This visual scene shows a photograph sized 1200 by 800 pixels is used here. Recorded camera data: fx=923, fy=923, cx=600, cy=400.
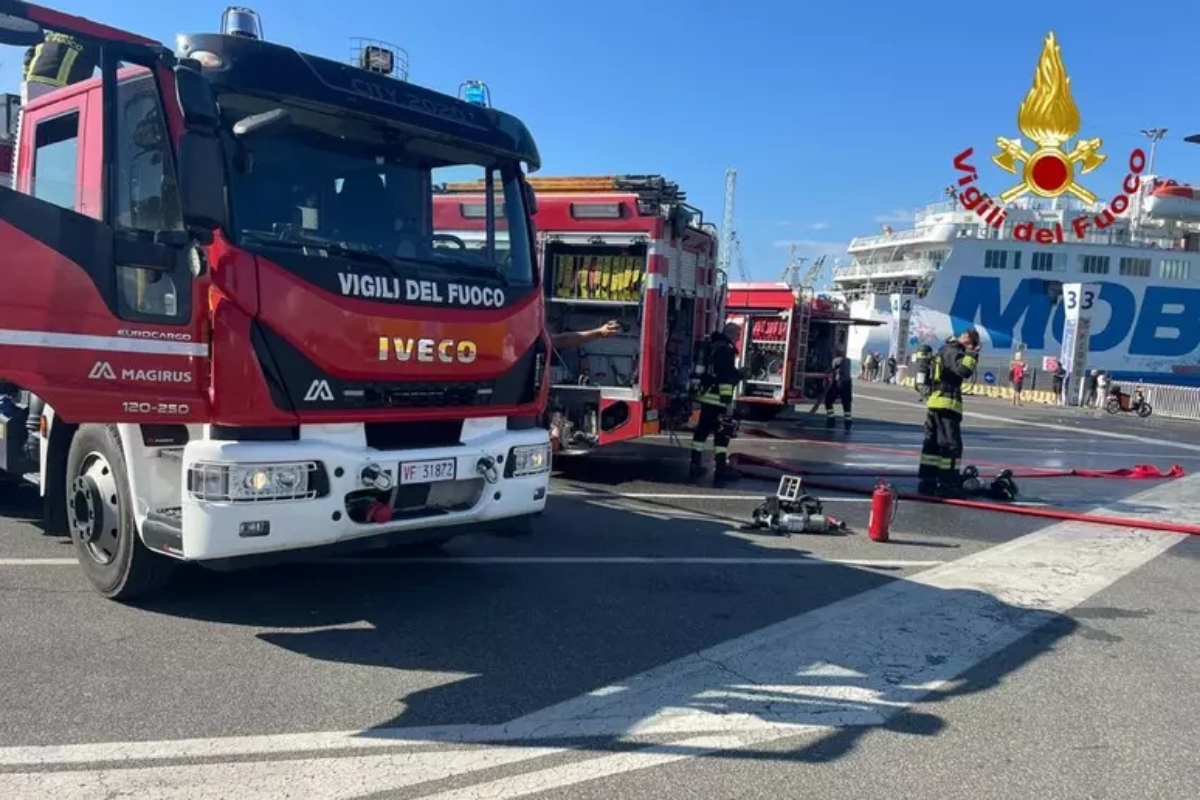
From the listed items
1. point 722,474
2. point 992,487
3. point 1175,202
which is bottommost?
point 722,474

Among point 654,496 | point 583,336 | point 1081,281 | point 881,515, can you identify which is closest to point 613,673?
point 881,515

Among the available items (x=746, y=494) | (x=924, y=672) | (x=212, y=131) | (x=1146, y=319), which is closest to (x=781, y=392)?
(x=746, y=494)

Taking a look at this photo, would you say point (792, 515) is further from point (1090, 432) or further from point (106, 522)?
point (1090, 432)

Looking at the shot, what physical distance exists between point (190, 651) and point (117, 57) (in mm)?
2739

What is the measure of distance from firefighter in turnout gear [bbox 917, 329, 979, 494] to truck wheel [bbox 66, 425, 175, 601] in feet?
25.5

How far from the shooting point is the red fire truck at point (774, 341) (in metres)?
18.1

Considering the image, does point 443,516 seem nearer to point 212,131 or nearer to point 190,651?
point 190,651

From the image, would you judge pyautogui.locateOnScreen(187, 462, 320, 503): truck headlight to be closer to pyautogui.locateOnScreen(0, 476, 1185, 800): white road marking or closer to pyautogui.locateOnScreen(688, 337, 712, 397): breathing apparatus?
pyautogui.locateOnScreen(0, 476, 1185, 800): white road marking

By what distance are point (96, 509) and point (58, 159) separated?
1.84 meters

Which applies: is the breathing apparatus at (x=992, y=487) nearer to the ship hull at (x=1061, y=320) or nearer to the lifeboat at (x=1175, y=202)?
the ship hull at (x=1061, y=320)

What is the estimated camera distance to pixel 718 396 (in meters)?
10.4

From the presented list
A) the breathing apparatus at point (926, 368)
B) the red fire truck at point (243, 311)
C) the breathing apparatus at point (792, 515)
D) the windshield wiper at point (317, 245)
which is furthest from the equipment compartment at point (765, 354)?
the windshield wiper at point (317, 245)

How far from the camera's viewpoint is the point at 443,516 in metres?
4.93

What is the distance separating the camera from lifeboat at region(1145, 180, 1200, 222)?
5003 cm
